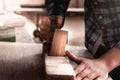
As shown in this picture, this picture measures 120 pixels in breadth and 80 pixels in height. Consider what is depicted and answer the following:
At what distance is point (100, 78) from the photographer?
901 mm

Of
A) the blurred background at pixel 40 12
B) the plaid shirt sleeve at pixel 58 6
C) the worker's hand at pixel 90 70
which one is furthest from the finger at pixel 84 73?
the blurred background at pixel 40 12

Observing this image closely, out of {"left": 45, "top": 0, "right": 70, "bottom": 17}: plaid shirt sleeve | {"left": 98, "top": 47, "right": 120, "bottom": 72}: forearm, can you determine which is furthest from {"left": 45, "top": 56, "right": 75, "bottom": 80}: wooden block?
{"left": 45, "top": 0, "right": 70, "bottom": 17}: plaid shirt sleeve

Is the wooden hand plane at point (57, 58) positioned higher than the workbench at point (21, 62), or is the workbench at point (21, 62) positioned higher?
the wooden hand plane at point (57, 58)

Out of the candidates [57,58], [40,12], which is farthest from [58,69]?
[40,12]

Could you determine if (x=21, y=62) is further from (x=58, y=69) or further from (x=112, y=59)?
(x=112, y=59)

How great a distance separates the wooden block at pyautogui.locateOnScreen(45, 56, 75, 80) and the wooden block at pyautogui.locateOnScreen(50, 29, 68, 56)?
30mm

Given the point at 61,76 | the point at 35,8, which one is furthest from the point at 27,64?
the point at 35,8

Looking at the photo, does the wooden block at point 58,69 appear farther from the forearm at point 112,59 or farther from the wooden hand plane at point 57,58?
the forearm at point 112,59

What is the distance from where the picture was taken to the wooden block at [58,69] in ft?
2.40

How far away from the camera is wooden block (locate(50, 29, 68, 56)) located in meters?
0.87

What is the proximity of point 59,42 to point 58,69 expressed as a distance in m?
0.13

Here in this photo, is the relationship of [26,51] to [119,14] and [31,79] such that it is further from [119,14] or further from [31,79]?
[119,14]

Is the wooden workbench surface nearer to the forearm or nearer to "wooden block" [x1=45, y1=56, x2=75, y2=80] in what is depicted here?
"wooden block" [x1=45, y1=56, x2=75, y2=80]

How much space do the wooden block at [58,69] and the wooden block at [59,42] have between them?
0.03m
